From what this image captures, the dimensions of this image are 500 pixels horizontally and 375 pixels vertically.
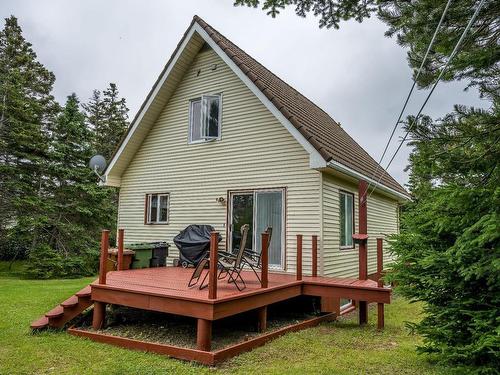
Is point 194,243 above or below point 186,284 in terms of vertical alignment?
above

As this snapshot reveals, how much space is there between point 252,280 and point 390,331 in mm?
2605

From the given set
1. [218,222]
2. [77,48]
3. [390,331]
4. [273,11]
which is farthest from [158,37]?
[390,331]

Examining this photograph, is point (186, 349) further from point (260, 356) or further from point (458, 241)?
point (458, 241)

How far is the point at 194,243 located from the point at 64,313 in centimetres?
322

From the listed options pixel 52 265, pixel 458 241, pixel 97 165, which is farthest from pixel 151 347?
pixel 52 265

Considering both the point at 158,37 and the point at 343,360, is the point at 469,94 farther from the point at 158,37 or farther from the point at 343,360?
the point at 158,37

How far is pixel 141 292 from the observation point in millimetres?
5629

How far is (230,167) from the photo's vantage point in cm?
934

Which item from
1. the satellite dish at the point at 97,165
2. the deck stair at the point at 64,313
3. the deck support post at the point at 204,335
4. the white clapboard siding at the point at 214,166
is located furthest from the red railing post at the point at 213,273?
the satellite dish at the point at 97,165

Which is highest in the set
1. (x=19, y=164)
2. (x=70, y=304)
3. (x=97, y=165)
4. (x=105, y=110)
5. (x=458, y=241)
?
(x=105, y=110)

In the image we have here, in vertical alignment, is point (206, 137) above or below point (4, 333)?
above

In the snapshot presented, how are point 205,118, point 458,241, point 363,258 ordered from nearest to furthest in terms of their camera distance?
point 458,241
point 363,258
point 205,118

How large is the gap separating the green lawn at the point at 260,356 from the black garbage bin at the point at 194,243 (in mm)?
3221

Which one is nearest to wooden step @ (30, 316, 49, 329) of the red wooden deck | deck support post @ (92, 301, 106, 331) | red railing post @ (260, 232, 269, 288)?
deck support post @ (92, 301, 106, 331)
